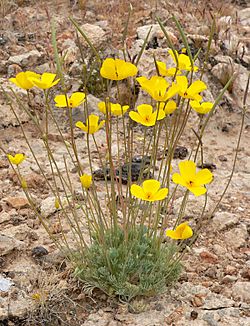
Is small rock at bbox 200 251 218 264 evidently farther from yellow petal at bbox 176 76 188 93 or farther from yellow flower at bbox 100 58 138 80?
yellow flower at bbox 100 58 138 80

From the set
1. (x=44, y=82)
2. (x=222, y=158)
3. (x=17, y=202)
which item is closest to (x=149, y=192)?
(x=44, y=82)

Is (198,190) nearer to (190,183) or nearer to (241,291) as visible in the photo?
(190,183)

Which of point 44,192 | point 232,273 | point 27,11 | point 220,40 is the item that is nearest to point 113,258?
point 232,273

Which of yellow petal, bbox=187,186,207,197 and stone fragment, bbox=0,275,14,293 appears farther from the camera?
stone fragment, bbox=0,275,14,293

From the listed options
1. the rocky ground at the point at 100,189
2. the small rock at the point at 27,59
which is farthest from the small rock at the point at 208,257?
the small rock at the point at 27,59

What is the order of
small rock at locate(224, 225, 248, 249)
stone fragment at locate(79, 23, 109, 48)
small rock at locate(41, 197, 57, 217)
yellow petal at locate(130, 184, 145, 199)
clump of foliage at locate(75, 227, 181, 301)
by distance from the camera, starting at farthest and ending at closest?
1. stone fragment at locate(79, 23, 109, 48)
2. small rock at locate(41, 197, 57, 217)
3. small rock at locate(224, 225, 248, 249)
4. clump of foliage at locate(75, 227, 181, 301)
5. yellow petal at locate(130, 184, 145, 199)

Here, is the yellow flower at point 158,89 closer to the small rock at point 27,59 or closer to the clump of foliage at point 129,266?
the clump of foliage at point 129,266

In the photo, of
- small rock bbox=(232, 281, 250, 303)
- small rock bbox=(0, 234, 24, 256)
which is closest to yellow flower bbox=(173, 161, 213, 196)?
small rock bbox=(232, 281, 250, 303)

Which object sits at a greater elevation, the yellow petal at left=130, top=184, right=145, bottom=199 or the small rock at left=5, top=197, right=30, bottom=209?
the yellow petal at left=130, top=184, right=145, bottom=199
